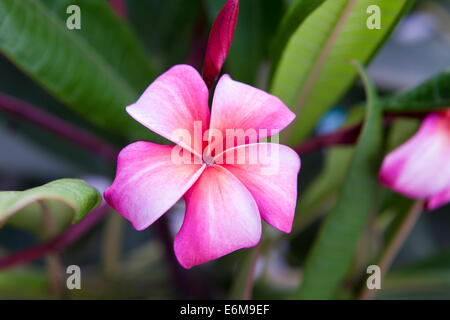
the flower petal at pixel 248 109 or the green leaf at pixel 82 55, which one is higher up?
the green leaf at pixel 82 55

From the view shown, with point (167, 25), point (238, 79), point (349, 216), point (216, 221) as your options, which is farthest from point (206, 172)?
point (167, 25)

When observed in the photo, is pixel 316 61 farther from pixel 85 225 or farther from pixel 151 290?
pixel 151 290

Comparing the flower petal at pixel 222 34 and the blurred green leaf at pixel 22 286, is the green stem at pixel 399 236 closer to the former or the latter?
the flower petal at pixel 222 34

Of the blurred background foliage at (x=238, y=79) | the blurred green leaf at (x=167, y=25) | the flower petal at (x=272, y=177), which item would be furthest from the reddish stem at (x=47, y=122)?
the flower petal at (x=272, y=177)

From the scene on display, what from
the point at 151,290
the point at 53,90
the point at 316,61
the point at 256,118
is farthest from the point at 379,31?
the point at 151,290

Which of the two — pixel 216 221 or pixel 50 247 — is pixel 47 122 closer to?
pixel 50 247

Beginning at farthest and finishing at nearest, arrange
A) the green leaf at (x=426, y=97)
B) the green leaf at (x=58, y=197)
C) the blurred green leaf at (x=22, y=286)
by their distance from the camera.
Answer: the blurred green leaf at (x=22, y=286) < the green leaf at (x=426, y=97) < the green leaf at (x=58, y=197)

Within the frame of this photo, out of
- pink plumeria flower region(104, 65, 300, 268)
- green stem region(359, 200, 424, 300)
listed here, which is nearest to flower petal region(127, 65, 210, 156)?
pink plumeria flower region(104, 65, 300, 268)
